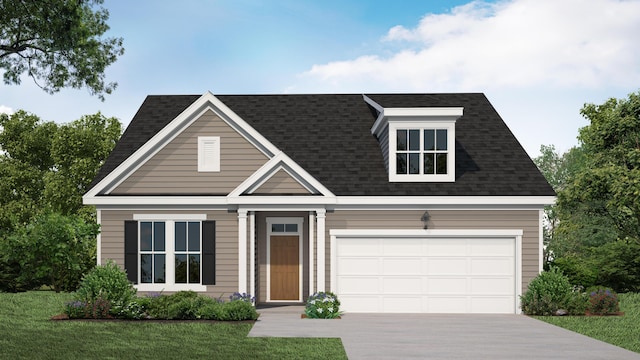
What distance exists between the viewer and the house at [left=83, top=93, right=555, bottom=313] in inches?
808

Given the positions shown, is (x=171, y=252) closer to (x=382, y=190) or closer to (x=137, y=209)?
(x=137, y=209)

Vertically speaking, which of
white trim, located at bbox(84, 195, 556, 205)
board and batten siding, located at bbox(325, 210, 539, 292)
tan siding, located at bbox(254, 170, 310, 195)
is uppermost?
tan siding, located at bbox(254, 170, 310, 195)

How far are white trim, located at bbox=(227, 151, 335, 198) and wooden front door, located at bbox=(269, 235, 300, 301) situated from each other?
260cm

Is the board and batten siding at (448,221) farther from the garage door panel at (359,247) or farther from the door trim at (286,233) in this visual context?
the door trim at (286,233)

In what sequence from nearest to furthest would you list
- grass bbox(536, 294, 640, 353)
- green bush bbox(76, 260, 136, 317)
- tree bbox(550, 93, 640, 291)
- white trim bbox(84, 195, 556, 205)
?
grass bbox(536, 294, 640, 353) < green bush bbox(76, 260, 136, 317) < white trim bbox(84, 195, 556, 205) < tree bbox(550, 93, 640, 291)

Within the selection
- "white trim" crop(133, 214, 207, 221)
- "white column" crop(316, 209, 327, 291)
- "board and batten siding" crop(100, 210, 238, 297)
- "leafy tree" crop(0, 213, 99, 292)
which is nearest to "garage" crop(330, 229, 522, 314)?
"white column" crop(316, 209, 327, 291)

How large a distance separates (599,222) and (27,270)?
32332mm

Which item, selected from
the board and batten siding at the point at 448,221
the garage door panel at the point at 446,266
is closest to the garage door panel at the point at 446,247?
the garage door panel at the point at 446,266

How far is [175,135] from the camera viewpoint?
21188 mm

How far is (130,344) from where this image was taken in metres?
14.5

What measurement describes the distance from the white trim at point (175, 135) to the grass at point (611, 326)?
961 centimetres

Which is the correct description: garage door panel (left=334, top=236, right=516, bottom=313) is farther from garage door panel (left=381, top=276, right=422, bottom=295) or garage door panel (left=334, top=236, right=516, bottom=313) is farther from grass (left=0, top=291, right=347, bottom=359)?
grass (left=0, top=291, right=347, bottom=359)

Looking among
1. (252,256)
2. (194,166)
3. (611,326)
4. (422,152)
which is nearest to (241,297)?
(252,256)

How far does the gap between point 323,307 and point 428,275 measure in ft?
11.8
